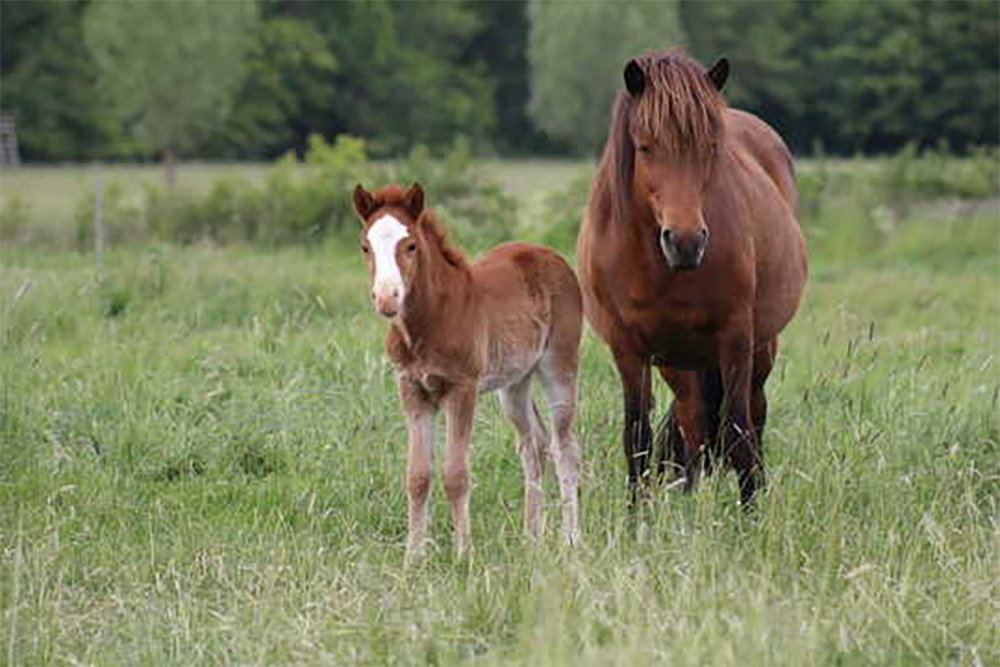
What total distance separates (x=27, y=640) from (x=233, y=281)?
7.38m

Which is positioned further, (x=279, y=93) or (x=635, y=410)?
(x=279, y=93)

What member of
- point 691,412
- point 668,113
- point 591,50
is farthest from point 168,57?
point 668,113

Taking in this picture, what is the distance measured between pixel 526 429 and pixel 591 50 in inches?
1386

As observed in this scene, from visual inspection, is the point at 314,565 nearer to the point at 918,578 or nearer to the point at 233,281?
the point at 918,578

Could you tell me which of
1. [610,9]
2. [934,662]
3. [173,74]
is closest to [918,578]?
[934,662]

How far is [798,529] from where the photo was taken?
5703 millimetres

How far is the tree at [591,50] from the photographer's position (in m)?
40.3

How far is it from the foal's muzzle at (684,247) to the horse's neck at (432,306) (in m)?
0.90

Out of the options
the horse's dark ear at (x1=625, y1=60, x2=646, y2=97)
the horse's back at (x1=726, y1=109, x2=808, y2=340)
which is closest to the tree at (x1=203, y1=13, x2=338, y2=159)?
the horse's back at (x1=726, y1=109, x2=808, y2=340)

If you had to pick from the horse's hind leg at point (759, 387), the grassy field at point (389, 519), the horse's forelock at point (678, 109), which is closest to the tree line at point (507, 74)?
the grassy field at point (389, 519)

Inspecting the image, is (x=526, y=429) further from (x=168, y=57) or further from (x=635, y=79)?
(x=168, y=57)

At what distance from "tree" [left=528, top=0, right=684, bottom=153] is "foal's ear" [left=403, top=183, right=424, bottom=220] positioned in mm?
34653

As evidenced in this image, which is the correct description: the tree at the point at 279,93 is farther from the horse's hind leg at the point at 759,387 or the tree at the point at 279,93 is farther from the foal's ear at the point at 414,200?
the foal's ear at the point at 414,200

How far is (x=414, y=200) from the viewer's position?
5.70m
